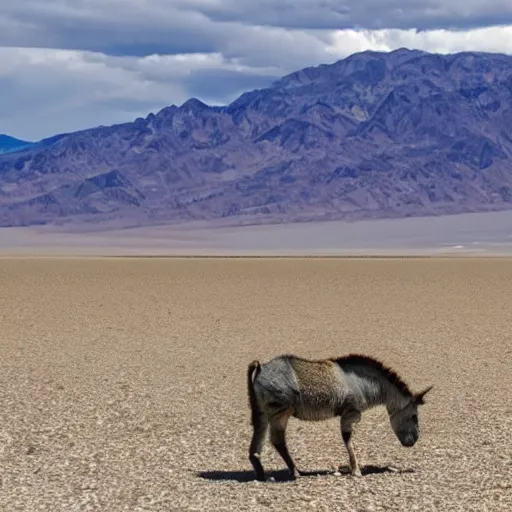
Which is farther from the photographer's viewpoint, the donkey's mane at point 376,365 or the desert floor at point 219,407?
the donkey's mane at point 376,365

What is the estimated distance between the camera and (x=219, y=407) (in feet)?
42.1

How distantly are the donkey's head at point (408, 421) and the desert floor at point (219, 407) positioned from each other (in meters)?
0.26

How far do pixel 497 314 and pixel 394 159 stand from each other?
164m

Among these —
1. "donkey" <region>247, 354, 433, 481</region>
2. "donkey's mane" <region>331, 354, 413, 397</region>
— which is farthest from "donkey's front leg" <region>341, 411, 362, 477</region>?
"donkey's mane" <region>331, 354, 413, 397</region>

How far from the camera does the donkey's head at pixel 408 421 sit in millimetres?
9484

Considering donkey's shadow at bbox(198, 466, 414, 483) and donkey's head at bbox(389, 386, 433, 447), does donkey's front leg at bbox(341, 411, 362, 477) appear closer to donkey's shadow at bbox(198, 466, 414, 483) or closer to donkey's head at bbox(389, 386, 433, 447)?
donkey's shadow at bbox(198, 466, 414, 483)

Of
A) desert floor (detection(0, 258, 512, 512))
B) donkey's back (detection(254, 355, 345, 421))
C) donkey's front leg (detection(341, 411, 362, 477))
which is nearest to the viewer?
desert floor (detection(0, 258, 512, 512))

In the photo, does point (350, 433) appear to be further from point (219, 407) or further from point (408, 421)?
point (219, 407)

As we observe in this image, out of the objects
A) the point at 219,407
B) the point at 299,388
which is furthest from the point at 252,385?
the point at 219,407

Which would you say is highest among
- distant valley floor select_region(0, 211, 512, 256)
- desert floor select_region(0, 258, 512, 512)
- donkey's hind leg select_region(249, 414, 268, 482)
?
donkey's hind leg select_region(249, 414, 268, 482)

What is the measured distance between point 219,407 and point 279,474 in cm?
359

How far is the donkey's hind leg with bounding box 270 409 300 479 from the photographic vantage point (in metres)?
8.84

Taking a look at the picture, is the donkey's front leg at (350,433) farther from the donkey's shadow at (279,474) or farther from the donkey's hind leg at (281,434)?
the donkey's hind leg at (281,434)

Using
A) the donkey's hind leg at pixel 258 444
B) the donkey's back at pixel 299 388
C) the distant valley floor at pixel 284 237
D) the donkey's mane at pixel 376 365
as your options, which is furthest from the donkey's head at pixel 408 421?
the distant valley floor at pixel 284 237
